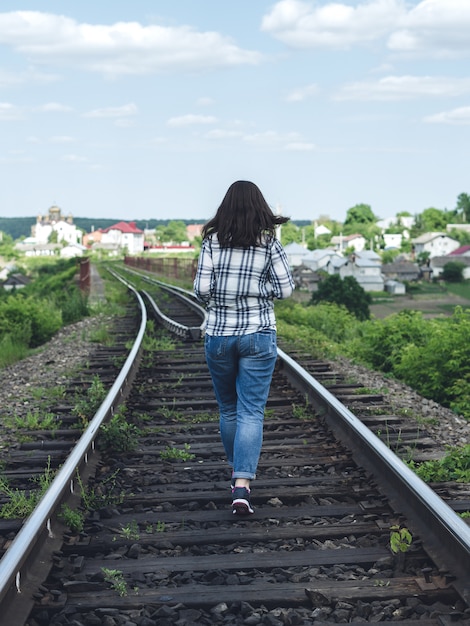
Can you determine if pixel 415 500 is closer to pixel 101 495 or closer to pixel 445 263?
pixel 101 495

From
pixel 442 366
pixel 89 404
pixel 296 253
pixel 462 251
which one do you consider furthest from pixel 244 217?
pixel 462 251

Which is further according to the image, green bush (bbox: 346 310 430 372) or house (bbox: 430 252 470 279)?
house (bbox: 430 252 470 279)

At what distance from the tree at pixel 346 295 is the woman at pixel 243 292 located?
74200 millimetres

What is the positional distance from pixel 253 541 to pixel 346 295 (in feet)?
255

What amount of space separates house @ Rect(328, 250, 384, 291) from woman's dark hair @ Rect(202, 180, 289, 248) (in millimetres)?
144214

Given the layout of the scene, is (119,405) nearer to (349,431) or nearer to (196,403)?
(196,403)

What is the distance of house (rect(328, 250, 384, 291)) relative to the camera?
493ft

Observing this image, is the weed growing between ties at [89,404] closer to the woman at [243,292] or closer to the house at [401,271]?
the woman at [243,292]

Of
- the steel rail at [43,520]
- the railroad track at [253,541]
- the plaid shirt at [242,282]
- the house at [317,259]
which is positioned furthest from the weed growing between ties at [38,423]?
the house at [317,259]

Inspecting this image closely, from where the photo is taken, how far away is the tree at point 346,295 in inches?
3163

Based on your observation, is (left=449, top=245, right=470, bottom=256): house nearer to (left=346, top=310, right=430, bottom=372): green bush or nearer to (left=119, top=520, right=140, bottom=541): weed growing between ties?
(left=346, top=310, right=430, bottom=372): green bush

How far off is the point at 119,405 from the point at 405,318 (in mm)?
8972

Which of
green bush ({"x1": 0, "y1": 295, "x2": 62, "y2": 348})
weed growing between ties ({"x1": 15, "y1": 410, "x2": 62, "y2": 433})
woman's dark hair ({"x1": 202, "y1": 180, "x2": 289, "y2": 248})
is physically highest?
woman's dark hair ({"x1": 202, "y1": 180, "x2": 289, "y2": 248})

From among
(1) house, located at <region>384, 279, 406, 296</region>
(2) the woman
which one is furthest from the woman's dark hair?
(1) house, located at <region>384, 279, 406, 296</region>
